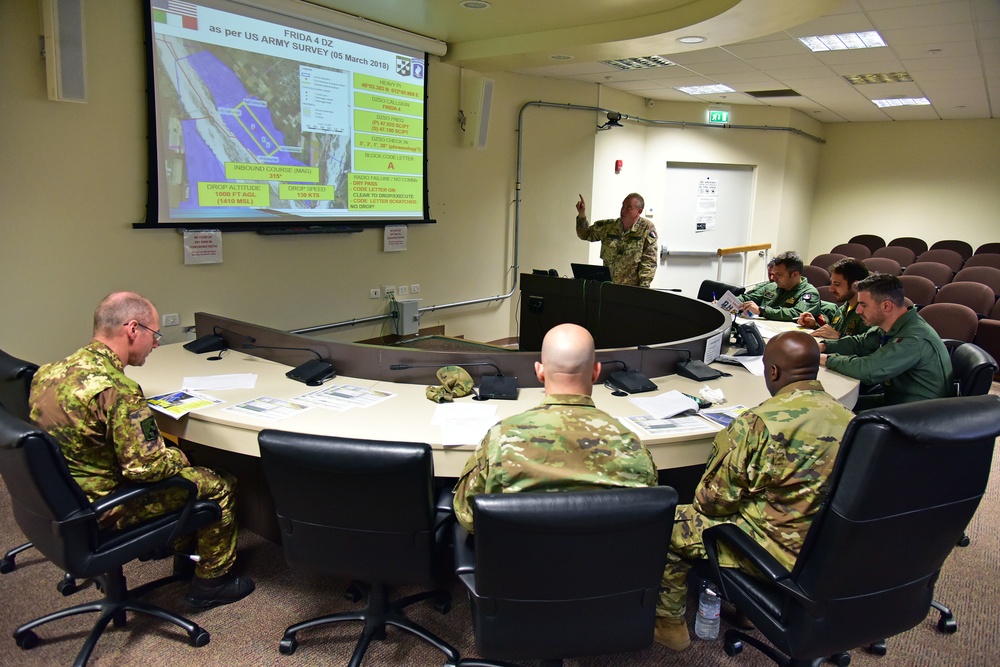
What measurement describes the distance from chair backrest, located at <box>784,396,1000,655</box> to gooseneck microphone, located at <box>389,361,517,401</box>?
1213 millimetres

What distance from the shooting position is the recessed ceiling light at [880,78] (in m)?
6.20

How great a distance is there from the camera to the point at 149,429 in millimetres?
1952

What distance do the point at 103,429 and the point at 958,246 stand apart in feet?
34.3

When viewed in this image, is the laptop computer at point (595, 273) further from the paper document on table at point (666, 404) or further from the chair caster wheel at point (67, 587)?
the chair caster wheel at point (67, 587)

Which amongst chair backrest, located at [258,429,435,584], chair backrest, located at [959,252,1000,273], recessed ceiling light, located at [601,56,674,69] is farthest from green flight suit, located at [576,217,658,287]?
chair backrest, located at [959,252,1000,273]

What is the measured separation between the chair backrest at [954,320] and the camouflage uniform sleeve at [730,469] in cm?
425

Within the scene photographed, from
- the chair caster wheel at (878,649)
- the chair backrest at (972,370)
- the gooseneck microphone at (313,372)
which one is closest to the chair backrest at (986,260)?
the chair backrest at (972,370)

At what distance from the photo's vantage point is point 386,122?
16.1 ft

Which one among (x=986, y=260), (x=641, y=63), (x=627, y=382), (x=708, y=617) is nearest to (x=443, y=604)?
(x=708, y=617)

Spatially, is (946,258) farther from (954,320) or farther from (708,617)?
(708,617)

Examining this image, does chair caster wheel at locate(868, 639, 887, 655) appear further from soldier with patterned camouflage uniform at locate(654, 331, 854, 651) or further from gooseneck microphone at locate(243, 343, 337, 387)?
gooseneck microphone at locate(243, 343, 337, 387)

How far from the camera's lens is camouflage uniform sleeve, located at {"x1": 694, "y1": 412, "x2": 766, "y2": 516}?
1.76m

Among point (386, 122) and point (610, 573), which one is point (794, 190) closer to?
point (386, 122)

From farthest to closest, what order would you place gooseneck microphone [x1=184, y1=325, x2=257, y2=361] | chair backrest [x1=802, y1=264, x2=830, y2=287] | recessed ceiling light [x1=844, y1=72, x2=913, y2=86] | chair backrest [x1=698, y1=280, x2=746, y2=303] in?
1. chair backrest [x1=802, y1=264, x2=830, y2=287]
2. recessed ceiling light [x1=844, y1=72, x2=913, y2=86]
3. chair backrest [x1=698, y1=280, x2=746, y2=303]
4. gooseneck microphone [x1=184, y1=325, x2=257, y2=361]
